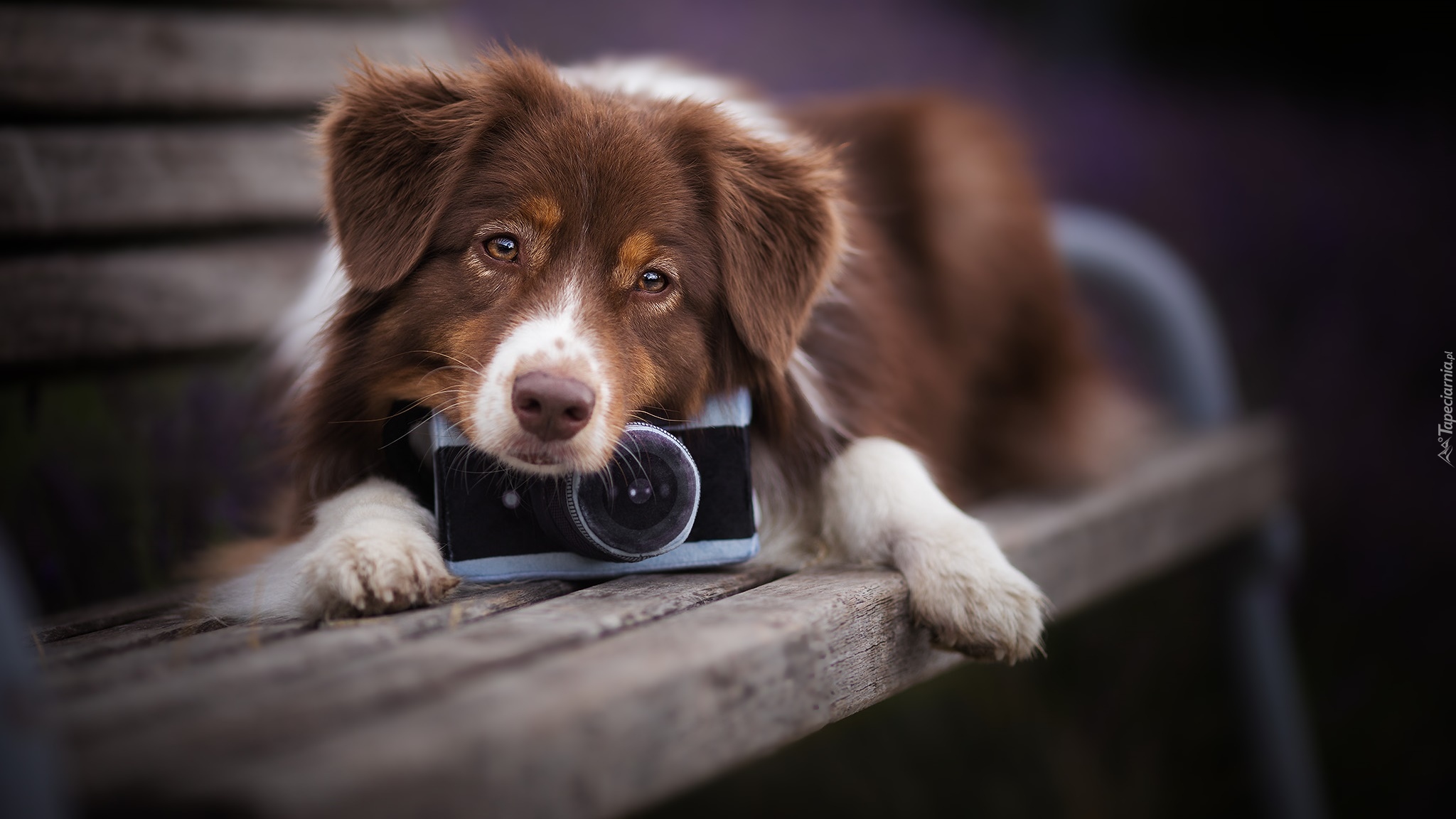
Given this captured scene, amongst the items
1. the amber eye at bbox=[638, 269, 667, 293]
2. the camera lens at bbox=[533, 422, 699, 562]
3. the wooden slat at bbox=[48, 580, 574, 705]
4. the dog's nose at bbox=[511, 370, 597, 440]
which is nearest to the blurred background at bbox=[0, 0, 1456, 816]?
the amber eye at bbox=[638, 269, 667, 293]

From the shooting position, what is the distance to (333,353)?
2014 mm

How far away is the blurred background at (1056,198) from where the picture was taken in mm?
2906

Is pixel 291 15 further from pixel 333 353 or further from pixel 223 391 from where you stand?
pixel 333 353

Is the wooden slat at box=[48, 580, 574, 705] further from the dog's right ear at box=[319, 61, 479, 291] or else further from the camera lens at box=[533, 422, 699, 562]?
the dog's right ear at box=[319, 61, 479, 291]

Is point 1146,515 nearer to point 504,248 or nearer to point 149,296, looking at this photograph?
point 504,248

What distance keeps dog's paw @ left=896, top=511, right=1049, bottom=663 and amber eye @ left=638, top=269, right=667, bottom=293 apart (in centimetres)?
71

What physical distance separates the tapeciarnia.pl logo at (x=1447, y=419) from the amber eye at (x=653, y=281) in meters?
3.63

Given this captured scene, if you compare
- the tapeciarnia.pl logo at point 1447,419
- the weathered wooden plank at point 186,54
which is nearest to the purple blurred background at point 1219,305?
the tapeciarnia.pl logo at point 1447,419

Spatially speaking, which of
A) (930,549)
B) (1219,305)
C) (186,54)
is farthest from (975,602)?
(1219,305)

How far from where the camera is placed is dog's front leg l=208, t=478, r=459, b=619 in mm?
1612

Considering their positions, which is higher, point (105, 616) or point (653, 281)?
point (653, 281)

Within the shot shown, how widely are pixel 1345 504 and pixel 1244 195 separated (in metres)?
1.52

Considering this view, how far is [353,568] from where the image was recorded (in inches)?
63.2

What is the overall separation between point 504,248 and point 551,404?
1.24 ft
